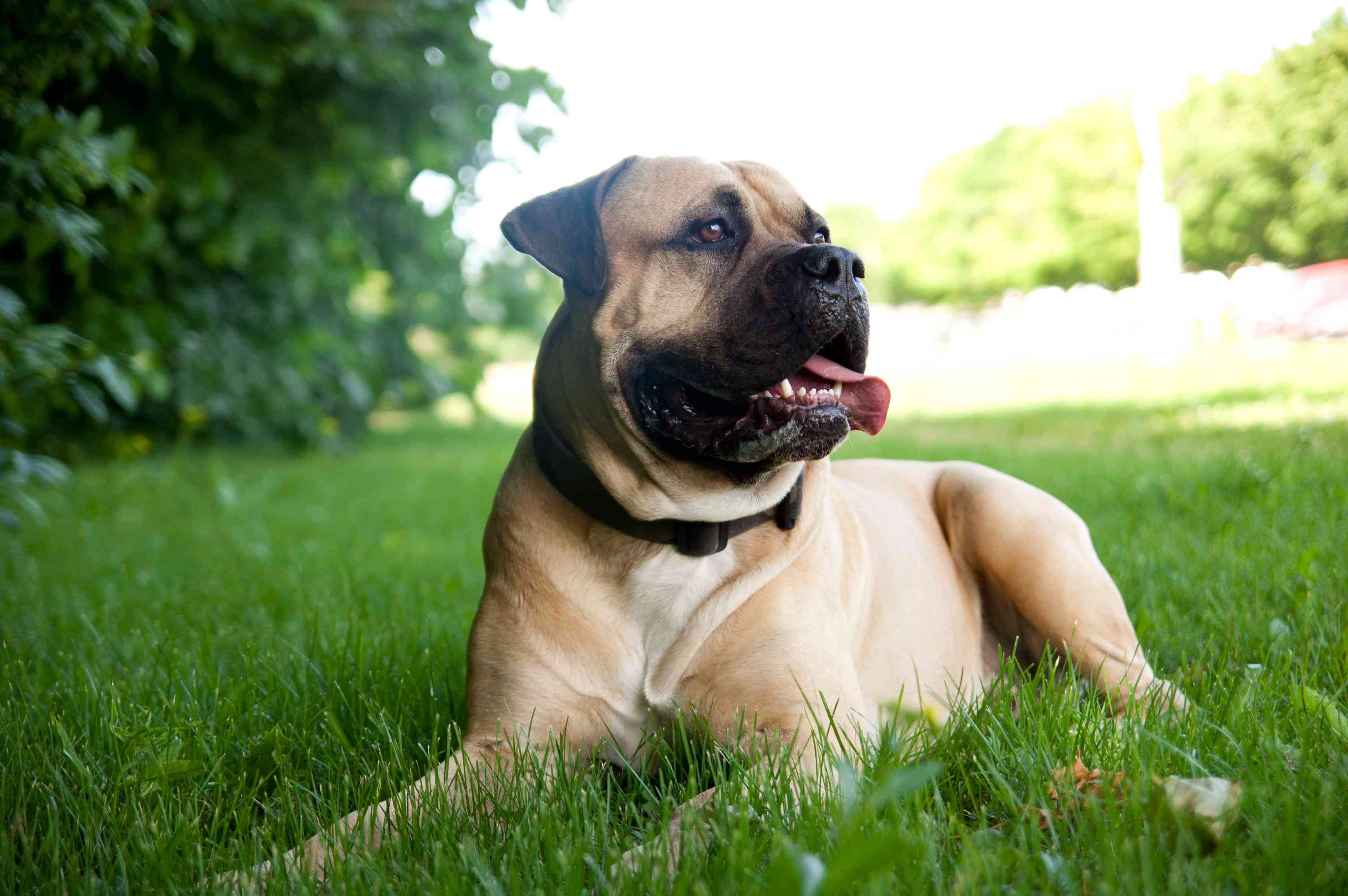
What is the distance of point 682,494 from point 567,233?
732 millimetres

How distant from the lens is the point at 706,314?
7.97ft

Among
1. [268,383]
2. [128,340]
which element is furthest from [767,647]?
[268,383]

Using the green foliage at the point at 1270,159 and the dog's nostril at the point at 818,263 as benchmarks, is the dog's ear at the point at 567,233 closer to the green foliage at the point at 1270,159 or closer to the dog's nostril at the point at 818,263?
the dog's nostril at the point at 818,263

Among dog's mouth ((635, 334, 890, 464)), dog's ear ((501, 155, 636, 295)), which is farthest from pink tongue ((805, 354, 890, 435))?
dog's ear ((501, 155, 636, 295))

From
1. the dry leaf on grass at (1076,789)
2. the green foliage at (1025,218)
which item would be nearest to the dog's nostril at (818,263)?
the dry leaf on grass at (1076,789)

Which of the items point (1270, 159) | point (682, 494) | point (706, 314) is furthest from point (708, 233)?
point (1270, 159)

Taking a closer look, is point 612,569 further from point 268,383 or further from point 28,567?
point 268,383

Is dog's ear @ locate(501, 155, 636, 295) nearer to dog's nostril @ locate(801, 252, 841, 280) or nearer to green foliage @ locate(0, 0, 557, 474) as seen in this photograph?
dog's nostril @ locate(801, 252, 841, 280)

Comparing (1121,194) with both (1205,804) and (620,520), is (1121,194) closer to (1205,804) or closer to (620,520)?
(620,520)

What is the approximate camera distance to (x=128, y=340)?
4.87 meters

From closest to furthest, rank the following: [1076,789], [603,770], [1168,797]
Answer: [1168,797]
[1076,789]
[603,770]

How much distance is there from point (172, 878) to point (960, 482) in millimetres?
2471

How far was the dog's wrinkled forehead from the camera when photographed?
2.52m

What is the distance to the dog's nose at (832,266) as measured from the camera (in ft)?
7.65
